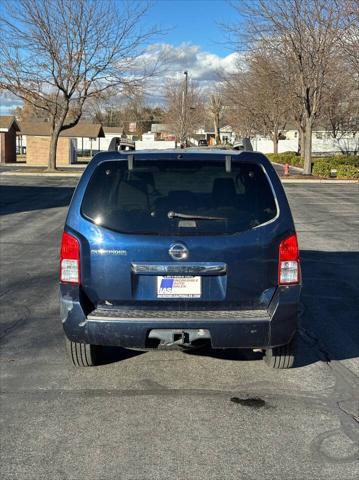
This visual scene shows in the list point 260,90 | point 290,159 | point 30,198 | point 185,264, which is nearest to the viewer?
point 185,264

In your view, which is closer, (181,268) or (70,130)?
(181,268)

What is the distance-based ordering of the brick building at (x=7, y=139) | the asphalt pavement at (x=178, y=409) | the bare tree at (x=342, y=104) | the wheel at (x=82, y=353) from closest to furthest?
the asphalt pavement at (x=178, y=409)
the wheel at (x=82, y=353)
the bare tree at (x=342, y=104)
the brick building at (x=7, y=139)

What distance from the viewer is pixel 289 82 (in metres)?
27.8

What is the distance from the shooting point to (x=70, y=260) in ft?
12.8

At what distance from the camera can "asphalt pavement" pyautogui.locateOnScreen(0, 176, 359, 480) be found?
3.11 metres

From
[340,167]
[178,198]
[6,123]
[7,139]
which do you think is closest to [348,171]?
[340,167]

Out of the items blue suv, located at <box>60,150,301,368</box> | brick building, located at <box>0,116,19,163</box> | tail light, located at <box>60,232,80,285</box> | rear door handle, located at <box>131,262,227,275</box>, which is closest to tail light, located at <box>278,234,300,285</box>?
blue suv, located at <box>60,150,301,368</box>

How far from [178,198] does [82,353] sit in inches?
57.9

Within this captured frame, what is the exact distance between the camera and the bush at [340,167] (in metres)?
29.7

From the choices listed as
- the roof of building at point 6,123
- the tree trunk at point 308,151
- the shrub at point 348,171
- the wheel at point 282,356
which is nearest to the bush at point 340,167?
the shrub at point 348,171

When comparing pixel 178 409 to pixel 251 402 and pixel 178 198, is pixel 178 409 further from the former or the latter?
pixel 178 198

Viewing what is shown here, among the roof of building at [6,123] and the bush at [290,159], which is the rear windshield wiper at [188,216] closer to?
the bush at [290,159]

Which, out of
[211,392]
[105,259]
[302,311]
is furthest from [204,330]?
[302,311]

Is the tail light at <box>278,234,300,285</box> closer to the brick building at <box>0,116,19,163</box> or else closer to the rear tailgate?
the rear tailgate
